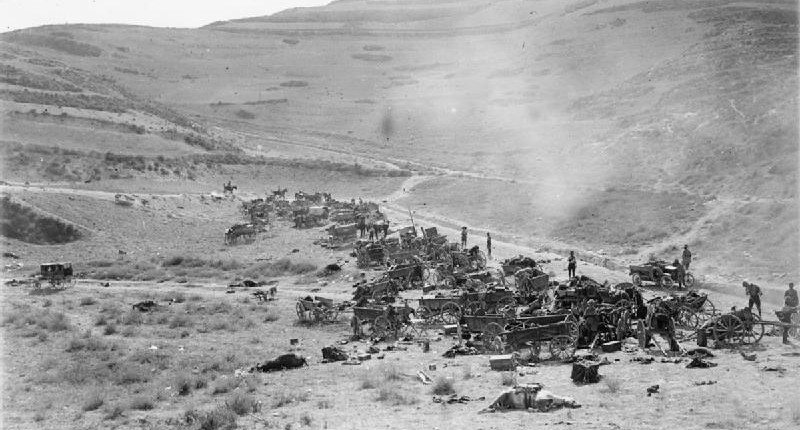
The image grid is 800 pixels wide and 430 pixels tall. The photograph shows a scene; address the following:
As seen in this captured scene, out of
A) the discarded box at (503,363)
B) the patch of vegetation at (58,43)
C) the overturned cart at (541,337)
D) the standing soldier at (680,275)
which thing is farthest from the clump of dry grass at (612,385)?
the patch of vegetation at (58,43)

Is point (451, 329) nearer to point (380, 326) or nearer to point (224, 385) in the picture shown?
point (380, 326)

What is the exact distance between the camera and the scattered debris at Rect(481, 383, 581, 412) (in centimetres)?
1575

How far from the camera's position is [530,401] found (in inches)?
626

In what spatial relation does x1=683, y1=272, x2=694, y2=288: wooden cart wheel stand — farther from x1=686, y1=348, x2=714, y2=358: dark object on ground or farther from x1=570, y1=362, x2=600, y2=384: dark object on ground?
x1=570, y1=362, x2=600, y2=384: dark object on ground

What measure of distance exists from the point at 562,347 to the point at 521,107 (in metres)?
80.6

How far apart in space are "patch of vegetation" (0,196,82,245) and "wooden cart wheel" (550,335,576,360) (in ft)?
110

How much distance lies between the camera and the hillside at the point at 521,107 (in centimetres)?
4325

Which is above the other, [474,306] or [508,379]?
[474,306]

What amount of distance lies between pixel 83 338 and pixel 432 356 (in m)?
11.0

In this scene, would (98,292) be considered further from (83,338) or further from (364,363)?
(364,363)

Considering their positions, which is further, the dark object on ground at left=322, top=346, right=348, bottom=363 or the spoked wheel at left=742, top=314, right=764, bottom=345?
the dark object on ground at left=322, top=346, right=348, bottom=363

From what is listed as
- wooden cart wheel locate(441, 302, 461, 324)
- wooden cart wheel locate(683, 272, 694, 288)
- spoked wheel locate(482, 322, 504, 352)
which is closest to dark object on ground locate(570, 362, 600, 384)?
spoked wheel locate(482, 322, 504, 352)

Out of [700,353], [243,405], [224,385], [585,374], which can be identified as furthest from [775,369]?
[224,385]

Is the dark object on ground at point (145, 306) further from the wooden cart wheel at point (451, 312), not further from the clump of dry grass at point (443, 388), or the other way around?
the clump of dry grass at point (443, 388)
